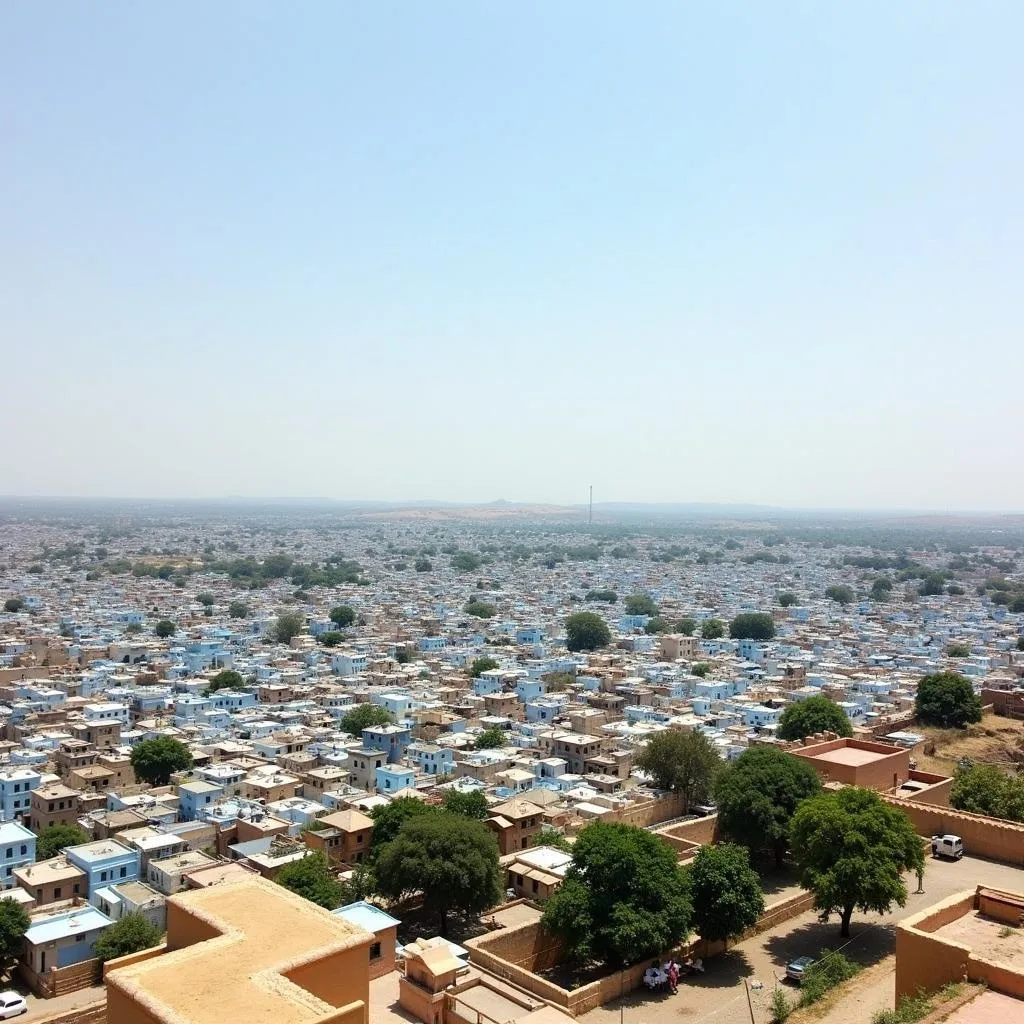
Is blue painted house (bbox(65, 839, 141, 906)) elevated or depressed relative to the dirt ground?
depressed

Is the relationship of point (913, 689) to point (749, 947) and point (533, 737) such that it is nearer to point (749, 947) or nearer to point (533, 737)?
point (533, 737)

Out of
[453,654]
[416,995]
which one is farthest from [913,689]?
[416,995]

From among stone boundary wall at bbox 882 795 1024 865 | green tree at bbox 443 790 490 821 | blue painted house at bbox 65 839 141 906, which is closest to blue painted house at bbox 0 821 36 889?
blue painted house at bbox 65 839 141 906

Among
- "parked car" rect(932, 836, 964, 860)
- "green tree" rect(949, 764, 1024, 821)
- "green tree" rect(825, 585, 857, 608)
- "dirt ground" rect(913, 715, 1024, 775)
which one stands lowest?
"green tree" rect(825, 585, 857, 608)

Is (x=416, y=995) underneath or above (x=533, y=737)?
above

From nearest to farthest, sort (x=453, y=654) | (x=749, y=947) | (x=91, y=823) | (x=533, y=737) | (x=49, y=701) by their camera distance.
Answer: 1. (x=749, y=947)
2. (x=91, y=823)
3. (x=533, y=737)
4. (x=49, y=701)
5. (x=453, y=654)

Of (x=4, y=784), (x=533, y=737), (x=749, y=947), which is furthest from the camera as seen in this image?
(x=533, y=737)

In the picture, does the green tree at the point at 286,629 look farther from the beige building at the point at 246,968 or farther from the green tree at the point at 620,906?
the beige building at the point at 246,968

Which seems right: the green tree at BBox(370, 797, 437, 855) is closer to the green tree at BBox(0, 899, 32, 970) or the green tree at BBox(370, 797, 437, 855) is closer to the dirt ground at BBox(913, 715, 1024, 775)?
the green tree at BBox(0, 899, 32, 970)
